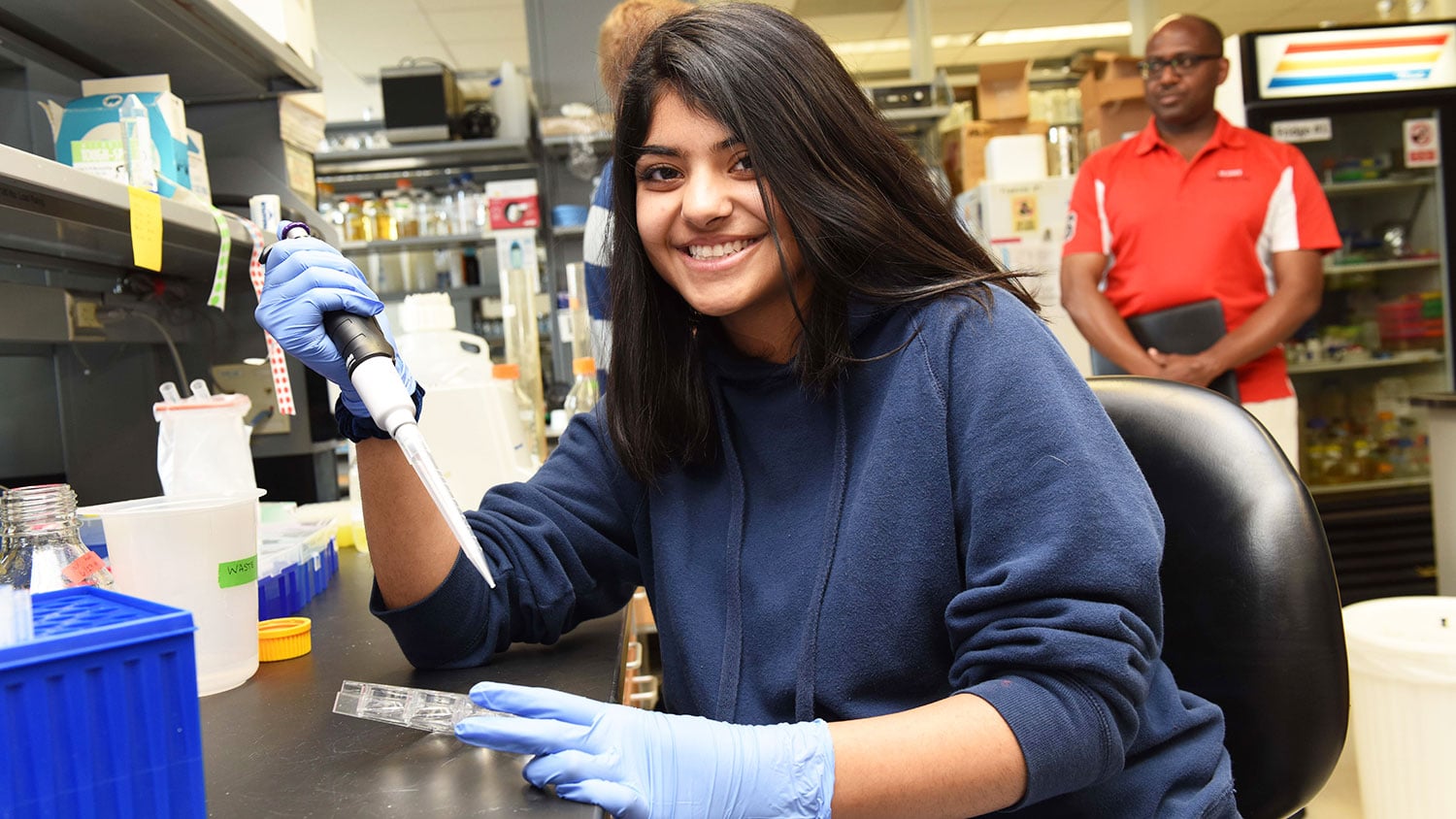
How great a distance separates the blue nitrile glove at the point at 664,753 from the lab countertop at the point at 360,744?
0.04 meters

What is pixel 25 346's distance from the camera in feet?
5.40

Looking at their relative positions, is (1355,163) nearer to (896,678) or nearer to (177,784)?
(896,678)

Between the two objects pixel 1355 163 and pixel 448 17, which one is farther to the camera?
pixel 448 17

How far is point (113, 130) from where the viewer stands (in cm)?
152

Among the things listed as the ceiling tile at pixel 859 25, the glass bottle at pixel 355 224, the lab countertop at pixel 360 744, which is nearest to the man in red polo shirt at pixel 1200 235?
the lab countertop at pixel 360 744

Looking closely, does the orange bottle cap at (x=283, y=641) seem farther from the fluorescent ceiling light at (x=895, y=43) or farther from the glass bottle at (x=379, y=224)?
the fluorescent ceiling light at (x=895, y=43)

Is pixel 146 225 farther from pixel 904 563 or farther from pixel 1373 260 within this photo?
pixel 1373 260

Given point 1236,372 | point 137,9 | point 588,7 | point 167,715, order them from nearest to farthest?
1. point 167,715
2. point 137,9
3. point 1236,372
4. point 588,7

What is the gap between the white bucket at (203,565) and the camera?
0.92 metres

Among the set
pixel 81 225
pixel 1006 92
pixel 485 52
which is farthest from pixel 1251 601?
pixel 485 52

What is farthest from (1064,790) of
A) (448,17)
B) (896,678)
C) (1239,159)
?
(448,17)

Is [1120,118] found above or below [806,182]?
above

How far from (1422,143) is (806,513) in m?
4.45

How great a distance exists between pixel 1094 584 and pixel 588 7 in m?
5.01
